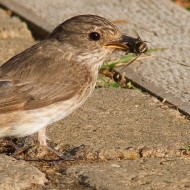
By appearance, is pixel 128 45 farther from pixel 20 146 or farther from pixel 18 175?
pixel 18 175

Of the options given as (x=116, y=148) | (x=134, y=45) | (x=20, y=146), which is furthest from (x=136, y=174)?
(x=134, y=45)

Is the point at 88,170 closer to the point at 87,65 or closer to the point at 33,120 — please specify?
the point at 33,120

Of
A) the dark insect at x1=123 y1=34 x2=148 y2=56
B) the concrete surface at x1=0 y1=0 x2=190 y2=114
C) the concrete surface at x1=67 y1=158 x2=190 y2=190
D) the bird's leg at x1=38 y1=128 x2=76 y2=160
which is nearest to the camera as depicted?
the concrete surface at x1=67 y1=158 x2=190 y2=190

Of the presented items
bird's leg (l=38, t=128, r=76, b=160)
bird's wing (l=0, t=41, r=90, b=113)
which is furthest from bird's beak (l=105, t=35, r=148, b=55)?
bird's leg (l=38, t=128, r=76, b=160)

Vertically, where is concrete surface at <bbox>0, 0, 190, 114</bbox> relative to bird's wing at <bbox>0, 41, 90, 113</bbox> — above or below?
Answer: below

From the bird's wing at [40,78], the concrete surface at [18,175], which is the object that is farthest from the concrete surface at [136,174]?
the bird's wing at [40,78]

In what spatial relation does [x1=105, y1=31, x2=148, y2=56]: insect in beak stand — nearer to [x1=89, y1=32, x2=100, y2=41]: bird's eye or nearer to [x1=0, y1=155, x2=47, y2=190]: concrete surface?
[x1=89, y1=32, x2=100, y2=41]: bird's eye
